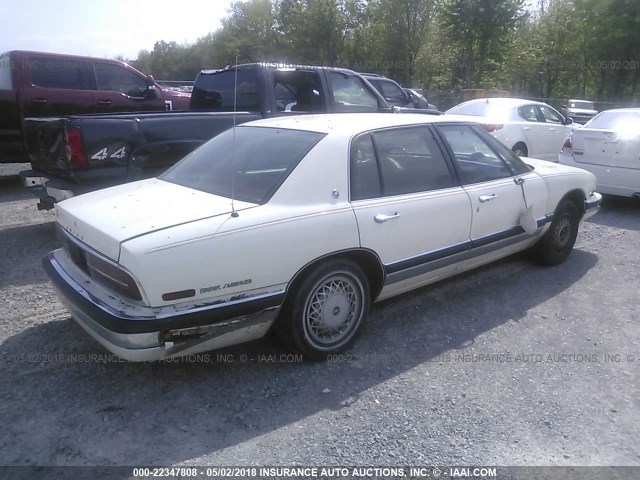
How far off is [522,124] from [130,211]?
8545 millimetres

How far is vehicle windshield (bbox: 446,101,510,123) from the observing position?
9.85 m

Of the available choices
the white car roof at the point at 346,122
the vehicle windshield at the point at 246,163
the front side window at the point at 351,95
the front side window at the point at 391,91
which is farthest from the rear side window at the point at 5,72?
the front side window at the point at 391,91

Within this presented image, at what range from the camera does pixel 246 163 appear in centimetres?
361

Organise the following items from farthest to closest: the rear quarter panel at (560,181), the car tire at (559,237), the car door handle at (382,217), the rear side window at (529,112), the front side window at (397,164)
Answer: the rear side window at (529,112), the car tire at (559,237), the rear quarter panel at (560,181), the front side window at (397,164), the car door handle at (382,217)

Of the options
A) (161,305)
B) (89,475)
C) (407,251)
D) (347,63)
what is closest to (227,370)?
(161,305)

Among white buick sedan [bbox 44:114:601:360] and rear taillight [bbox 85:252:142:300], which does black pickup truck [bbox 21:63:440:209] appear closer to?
white buick sedan [bbox 44:114:601:360]

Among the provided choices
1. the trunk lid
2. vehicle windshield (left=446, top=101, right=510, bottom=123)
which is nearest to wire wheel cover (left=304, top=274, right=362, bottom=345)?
the trunk lid

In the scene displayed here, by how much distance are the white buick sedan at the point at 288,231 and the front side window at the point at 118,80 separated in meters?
6.05

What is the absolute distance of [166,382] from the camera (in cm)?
318

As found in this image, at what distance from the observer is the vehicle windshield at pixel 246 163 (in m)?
3.33

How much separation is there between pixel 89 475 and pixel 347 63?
40799 millimetres

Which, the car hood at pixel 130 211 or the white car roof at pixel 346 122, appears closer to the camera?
the car hood at pixel 130 211

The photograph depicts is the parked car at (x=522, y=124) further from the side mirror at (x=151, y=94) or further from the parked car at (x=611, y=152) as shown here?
the side mirror at (x=151, y=94)

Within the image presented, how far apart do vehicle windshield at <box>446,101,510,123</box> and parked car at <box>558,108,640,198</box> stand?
1.80m
